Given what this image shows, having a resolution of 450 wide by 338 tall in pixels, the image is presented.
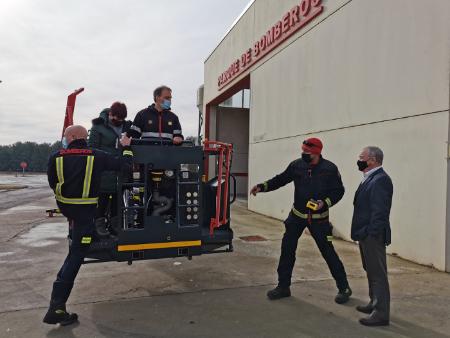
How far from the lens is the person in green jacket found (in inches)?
178

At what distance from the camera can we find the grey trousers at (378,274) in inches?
148

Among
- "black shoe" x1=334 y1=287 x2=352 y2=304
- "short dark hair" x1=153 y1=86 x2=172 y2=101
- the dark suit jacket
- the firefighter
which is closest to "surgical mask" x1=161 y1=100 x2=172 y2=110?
the firefighter

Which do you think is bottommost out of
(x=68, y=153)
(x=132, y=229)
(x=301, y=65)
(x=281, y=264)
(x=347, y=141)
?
(x=281, y=264)

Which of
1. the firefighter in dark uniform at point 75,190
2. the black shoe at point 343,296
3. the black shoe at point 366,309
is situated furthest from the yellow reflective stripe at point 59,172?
the black shoe at point 366,309

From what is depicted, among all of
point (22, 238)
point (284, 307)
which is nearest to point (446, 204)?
point (284, 307)

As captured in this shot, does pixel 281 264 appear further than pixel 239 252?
No

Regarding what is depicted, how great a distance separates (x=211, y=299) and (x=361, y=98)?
5.24 m

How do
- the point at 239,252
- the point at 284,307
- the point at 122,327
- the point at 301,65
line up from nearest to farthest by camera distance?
the point at 122,327 → the point at 284,307 → the point at 239,252 → the point at 301,65

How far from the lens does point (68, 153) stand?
3898mm

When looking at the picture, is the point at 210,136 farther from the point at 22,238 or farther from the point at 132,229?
the point at 132,229

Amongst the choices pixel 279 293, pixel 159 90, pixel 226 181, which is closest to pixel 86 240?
pixel 226 181

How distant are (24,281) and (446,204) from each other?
5.88 metres

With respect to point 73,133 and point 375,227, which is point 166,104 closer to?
point 73,133

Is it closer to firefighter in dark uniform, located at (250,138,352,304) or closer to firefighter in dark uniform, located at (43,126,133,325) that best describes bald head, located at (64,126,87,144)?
firefighter in dark uniform, located at (43,126,133,325)
